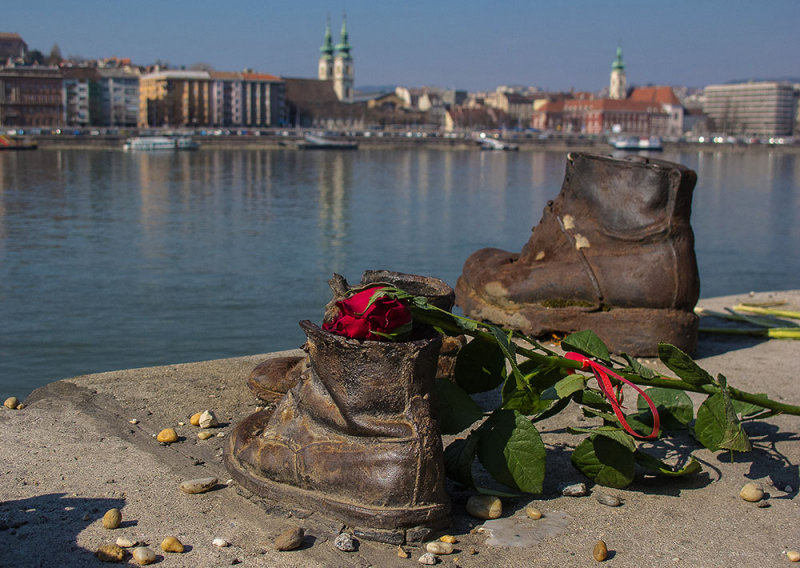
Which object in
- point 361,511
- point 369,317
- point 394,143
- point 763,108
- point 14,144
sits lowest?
point 361,511

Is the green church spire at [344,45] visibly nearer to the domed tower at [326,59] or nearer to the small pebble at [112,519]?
the domed tower at [326,59]

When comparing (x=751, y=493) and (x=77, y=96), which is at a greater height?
(x=77, y=96)

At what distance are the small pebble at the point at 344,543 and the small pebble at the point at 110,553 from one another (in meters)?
0.69

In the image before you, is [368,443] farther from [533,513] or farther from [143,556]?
[143,556]

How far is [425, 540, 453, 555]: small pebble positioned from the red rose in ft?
2.36

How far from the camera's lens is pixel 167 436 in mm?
4004

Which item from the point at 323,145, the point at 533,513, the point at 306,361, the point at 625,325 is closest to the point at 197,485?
the point at 306,361

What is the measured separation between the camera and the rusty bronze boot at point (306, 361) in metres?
4.31

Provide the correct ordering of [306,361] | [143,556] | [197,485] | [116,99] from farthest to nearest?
[116,99] → [306,361] → [197,485] → [143,556]

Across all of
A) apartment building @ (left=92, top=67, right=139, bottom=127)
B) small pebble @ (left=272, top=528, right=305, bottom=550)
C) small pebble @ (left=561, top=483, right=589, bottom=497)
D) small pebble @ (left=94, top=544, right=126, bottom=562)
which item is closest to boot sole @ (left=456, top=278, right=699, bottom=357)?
small pebble @ (left=561, top=483, right=589, bottom=497)

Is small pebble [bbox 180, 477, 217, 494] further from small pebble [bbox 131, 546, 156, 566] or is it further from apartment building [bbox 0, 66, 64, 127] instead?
apartment building [bbox 0, 66, 64, 127]

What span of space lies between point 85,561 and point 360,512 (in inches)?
35.3

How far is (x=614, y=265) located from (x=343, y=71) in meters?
174

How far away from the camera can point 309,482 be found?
323cm
